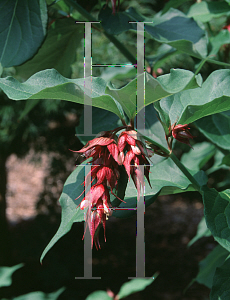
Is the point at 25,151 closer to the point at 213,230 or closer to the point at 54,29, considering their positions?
the point at 54,29

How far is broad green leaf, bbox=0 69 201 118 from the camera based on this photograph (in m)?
0.35

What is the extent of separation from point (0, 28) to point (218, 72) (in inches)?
17.2

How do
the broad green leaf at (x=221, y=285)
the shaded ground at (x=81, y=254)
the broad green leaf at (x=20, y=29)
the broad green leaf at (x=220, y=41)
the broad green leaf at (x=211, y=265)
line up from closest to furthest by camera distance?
the broad green leaf at (x=221, y=285), the broad green leaf at (x=20, y=29), the broad green leaf at (x=220, y=41), the broad green leaf at (x=211, y=265), the shaded ground at (x=81, y=254)

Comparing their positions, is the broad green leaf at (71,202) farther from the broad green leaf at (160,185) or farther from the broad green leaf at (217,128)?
the broad green leaf at (217,128)

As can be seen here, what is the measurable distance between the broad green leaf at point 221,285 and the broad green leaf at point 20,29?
0.53m

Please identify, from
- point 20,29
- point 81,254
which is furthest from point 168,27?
point 81,254

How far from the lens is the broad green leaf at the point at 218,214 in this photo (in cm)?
44

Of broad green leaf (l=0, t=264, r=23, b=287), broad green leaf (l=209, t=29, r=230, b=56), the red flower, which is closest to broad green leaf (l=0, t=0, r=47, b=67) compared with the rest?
the red flower

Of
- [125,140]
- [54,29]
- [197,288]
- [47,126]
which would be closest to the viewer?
[125,140]

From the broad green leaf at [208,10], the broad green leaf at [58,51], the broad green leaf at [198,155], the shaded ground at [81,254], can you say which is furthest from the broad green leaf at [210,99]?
the shaded ground at [81,254]

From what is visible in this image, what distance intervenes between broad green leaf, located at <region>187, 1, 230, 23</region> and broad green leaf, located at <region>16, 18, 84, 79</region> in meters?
0.37

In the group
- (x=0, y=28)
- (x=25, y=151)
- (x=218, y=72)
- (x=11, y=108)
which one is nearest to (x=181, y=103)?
(x=218, y=72)

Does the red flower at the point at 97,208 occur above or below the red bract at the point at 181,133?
below

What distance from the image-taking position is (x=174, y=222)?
14.5ft
